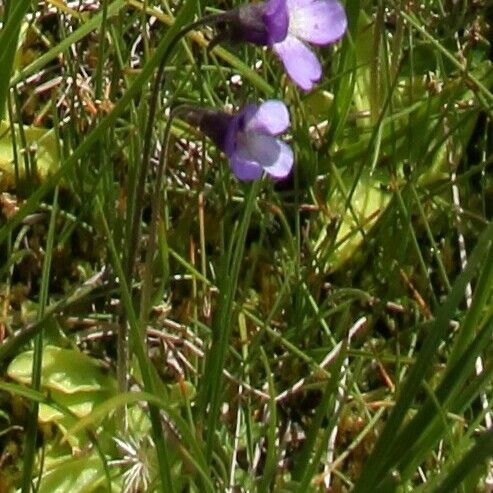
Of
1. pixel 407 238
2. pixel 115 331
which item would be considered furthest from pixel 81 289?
pixel 407 238

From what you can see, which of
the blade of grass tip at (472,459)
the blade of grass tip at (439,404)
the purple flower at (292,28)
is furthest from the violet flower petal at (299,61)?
the blade of grass tip at (472,459)

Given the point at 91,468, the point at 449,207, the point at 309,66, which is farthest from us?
the point at 449,207

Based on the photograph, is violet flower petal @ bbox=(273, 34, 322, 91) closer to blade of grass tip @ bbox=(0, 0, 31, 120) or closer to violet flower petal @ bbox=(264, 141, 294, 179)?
violet flower petal @ bbox=(264, 141, 294, 179)

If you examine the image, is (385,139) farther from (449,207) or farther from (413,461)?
(413,461)

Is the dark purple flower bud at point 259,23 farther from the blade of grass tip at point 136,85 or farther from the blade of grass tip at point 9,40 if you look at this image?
Answer: the blade of grass tip at point 9,40

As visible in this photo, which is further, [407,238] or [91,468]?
[407,238]

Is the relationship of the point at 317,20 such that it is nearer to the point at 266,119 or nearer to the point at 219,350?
the point at 266,119

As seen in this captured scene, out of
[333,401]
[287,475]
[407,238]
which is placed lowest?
[287,475]

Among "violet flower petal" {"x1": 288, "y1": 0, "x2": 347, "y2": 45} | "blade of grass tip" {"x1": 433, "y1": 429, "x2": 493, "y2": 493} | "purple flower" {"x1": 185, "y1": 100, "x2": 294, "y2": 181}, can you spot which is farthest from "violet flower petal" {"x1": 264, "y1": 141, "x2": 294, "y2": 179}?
"blade of grass tip" {"x1": 433, "y1": 429, "x2": 493, "y2": 493}
